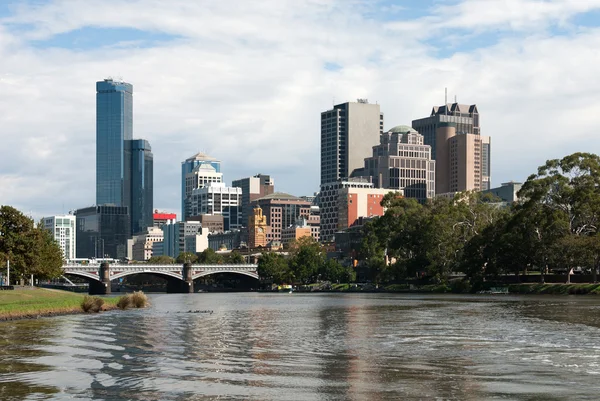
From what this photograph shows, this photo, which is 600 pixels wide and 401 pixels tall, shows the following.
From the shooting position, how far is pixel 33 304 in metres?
87.9

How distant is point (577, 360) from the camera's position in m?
43.6

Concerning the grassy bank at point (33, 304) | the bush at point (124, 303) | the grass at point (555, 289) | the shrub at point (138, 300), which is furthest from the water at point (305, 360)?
the grass at point (555, 289)

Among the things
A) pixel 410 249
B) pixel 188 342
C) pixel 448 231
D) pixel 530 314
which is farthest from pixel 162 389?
pixel 410 249

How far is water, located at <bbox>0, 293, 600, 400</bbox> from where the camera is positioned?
34812 millimetres

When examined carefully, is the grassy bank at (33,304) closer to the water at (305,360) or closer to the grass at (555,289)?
the water at (305,360)

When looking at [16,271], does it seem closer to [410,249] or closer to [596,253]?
[596,253]

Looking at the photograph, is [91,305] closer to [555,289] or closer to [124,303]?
[124,303]

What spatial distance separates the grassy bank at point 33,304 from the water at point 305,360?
526 cm

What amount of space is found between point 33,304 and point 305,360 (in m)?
49.1

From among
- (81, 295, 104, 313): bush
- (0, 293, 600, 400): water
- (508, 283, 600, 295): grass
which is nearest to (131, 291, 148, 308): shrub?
(81, 295, 104, 313): bush

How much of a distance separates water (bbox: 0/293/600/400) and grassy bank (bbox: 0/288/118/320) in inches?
207

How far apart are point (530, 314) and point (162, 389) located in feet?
181

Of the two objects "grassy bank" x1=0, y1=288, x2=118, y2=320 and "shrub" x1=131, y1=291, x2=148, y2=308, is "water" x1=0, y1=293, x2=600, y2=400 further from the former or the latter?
"shrub" x1=131, y1=291, x2=148, y2=308

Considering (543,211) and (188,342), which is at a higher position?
(543,211)
